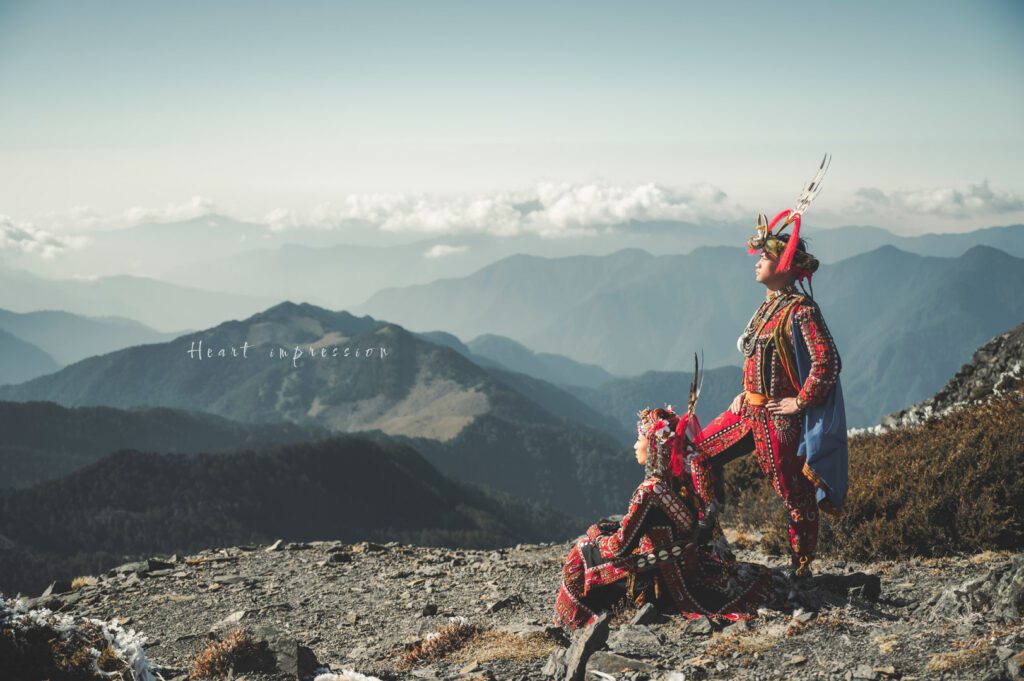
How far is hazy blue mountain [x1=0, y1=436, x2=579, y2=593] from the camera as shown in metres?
91.4

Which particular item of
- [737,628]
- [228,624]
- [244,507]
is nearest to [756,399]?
[737,628]

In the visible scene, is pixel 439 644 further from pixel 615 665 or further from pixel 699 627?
pixel 699 627

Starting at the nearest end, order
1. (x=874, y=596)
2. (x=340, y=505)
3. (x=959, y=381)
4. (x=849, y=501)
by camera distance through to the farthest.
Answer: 1. (x=874, y=596)
2. (x=849, y=501)
3. (x=959, y=381)
4. (x=340, y=505)

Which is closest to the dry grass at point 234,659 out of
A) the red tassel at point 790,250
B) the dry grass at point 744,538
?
the red tassel at point 790,250

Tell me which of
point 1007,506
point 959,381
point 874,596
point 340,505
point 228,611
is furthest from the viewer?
point 340,505

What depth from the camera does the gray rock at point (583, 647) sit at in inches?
246

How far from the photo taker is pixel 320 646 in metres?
9.12

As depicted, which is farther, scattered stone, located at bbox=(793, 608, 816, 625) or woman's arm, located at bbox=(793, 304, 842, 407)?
woman's arm, located at bbox=(793, 304, 842, 407)

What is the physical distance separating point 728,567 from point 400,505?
124 metres

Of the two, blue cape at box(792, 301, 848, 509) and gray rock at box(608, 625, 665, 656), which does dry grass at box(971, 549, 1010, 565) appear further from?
gray rock at box(608, 625, 665, 656)

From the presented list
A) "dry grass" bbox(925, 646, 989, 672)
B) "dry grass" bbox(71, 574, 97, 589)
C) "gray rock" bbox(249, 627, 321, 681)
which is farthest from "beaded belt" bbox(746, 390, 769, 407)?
"dry grass" bbox(71, 574, 97, 589)

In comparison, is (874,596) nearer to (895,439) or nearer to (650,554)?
(650,554)

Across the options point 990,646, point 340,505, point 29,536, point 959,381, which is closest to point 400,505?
point 340,505

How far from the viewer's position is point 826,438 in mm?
7207
